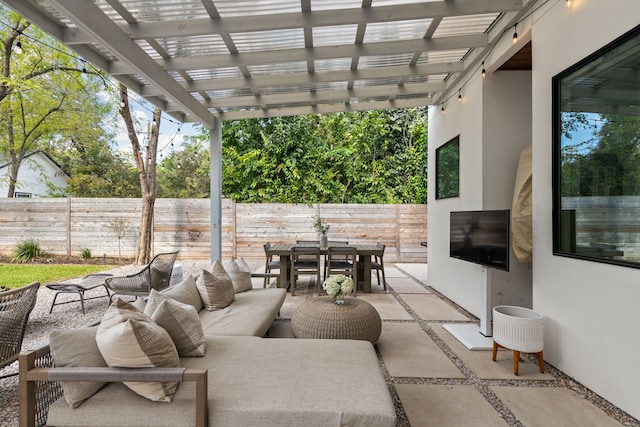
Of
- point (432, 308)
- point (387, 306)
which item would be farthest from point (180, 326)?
point (432, 308)

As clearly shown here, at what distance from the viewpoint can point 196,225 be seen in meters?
7.73

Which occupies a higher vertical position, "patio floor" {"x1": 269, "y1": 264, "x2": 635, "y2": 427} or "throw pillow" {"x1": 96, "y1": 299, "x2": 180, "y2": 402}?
"throw pillow" {"x1": 96, "y1": 299, "x2": 180, "y2": 402}

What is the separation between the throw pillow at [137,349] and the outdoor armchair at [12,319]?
116 cm

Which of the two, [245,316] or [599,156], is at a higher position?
[599,156]

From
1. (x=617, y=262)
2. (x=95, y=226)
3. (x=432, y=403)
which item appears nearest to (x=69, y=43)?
(x=432, y=403)

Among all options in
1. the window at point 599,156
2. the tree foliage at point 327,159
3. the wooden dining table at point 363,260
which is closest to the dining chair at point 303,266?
the wooden dining table at point 363,260

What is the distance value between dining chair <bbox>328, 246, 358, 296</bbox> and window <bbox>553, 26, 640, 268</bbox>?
9.39 ft

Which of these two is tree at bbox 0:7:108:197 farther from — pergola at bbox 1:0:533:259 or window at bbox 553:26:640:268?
Answer: window at bbox 553:26:640:268

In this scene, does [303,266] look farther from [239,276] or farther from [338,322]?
[338,322]

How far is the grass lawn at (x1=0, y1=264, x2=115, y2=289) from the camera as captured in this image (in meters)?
5.39

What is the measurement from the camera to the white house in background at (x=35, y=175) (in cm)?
1155

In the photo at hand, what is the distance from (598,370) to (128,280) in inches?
180

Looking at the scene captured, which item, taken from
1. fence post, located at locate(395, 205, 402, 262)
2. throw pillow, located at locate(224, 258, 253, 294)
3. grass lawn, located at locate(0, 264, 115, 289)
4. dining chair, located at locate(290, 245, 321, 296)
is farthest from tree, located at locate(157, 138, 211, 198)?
throw pillow, located at locate(224, 258, 253, 294)

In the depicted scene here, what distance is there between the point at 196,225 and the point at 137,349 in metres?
6.71
